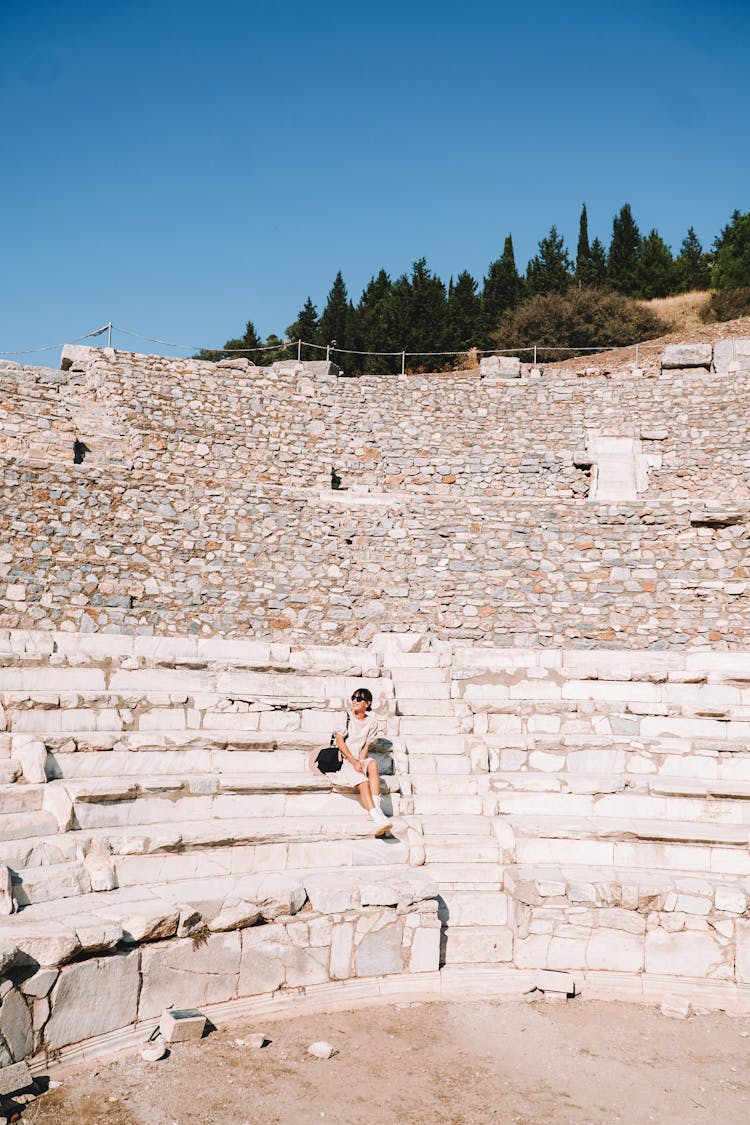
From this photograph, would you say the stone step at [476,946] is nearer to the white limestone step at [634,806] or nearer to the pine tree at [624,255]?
the white limestone step at [634,806]

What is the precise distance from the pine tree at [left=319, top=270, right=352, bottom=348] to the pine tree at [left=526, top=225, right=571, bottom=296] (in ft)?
22.2

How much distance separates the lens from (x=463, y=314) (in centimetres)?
3136

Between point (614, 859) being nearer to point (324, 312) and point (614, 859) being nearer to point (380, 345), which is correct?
point (380, 345)

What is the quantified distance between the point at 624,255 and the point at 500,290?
30.3 ft

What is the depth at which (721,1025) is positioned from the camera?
17.5 ft

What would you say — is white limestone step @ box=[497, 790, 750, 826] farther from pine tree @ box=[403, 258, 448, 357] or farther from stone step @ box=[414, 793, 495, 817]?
pine tree @ box=[403, 258, 448, 357]

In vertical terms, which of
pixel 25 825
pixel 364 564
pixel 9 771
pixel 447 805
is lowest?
pixel 447 805

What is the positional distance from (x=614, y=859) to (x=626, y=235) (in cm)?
3913

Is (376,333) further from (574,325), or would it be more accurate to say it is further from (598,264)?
(598,264)

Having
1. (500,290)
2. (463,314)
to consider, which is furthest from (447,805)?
(500,290)

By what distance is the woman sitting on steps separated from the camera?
6.52 meters

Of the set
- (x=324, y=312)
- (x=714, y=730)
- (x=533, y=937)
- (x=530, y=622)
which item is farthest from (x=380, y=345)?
(x=533, y=937)

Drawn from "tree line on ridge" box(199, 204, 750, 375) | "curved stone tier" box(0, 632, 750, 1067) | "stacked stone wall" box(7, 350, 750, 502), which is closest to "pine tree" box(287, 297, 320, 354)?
"tree line on ridge" box(199, 204, 750, 375)

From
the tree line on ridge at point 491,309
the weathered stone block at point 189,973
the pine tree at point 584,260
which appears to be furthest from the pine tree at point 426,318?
the weathered stone block at point 189,973
